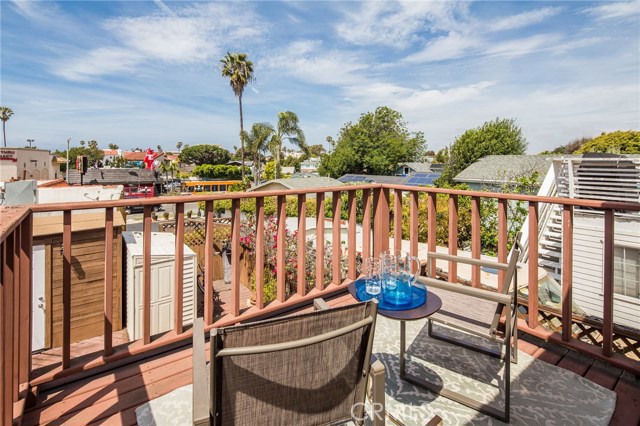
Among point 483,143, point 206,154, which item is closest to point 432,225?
point 483,143

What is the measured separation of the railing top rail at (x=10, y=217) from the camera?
115 cm

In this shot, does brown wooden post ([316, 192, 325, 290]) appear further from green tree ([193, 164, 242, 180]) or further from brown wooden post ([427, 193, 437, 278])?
green tree ([193, 164, 242, 180])

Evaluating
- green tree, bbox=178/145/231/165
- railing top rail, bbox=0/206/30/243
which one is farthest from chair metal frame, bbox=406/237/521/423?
green tree, bbox=178/145/231/165

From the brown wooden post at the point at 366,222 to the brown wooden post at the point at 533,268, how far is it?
1.31m

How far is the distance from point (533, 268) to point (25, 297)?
301cm

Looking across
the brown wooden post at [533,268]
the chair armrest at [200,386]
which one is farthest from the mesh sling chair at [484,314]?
the chair armrest at [200,386]

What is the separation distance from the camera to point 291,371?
106 centimetres

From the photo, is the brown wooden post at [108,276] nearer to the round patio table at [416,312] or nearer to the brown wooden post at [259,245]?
the brown wooden post at [259,245]

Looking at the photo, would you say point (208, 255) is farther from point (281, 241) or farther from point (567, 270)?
point (567, 270)

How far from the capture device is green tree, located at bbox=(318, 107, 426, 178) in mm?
36531

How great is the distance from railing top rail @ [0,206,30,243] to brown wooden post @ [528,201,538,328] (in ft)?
9.19

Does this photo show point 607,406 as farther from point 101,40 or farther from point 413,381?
point 101,40

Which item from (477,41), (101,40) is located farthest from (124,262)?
(101,40)

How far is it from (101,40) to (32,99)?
628 inches
